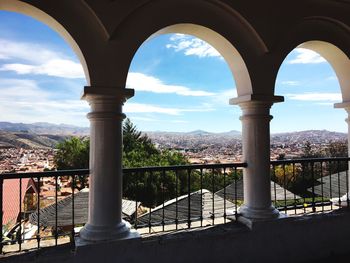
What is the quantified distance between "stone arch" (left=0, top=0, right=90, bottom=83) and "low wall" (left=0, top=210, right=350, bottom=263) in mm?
1465

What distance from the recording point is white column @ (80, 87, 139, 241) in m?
2.58

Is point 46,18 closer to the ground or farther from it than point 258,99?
farther from it

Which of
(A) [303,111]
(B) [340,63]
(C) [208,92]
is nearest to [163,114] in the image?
(C) [208,92]

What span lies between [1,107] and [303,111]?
5994cm

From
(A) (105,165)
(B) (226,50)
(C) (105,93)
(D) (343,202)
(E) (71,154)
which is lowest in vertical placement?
(E) (71,154)

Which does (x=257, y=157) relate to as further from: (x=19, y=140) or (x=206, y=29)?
(x=19, y=140)

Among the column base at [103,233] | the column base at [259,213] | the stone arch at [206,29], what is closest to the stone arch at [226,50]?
the stone arch at [206,29]

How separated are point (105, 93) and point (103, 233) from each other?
1.19 m

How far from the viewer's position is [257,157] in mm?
3277

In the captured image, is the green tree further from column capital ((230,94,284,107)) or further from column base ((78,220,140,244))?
column base ((78,220,140,244))

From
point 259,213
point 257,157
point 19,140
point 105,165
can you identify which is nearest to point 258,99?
point 257,157

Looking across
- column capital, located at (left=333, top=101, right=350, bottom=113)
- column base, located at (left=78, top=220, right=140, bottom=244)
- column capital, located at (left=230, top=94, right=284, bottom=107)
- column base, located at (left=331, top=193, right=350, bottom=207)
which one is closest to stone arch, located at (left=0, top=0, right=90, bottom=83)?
column base, located at (left=78, top=220, right=140, bottom=244)

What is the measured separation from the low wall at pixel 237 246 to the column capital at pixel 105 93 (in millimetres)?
1230

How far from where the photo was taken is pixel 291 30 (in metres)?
3.48
